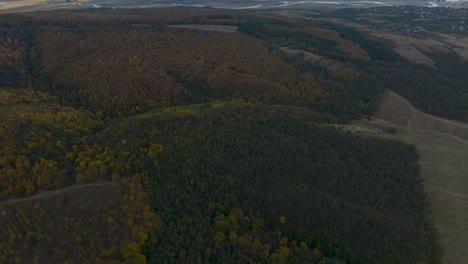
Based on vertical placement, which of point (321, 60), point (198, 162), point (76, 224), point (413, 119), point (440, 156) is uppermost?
point (321, 60)

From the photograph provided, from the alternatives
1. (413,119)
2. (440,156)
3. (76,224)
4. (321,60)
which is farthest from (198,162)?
(321,60)

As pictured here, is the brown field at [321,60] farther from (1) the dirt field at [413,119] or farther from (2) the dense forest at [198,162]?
(1) the dirt field at [413,119]

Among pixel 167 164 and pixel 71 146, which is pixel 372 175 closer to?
pixel 167 164

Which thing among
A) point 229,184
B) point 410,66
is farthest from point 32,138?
point 410,66

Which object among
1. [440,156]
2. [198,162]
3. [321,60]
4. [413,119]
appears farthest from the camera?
[321,60]

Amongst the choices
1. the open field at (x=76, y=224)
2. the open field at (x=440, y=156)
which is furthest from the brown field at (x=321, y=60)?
the open field at (x=76, y=224)

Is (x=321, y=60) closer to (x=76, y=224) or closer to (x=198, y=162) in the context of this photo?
(x=198, y=162)

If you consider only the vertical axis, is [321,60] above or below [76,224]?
above
